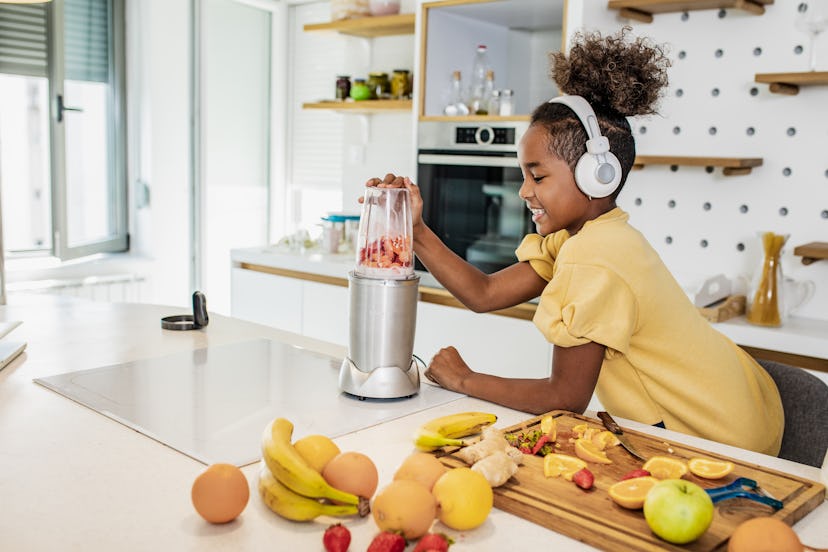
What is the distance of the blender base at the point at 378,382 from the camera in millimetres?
1395

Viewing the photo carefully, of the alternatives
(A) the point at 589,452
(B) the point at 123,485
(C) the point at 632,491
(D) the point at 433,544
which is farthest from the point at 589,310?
(B) the point at 123,485

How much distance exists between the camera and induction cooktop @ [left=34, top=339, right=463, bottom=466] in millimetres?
1202

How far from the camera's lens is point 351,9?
367 centimetres

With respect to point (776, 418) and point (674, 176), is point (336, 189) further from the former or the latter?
point (776, 418)

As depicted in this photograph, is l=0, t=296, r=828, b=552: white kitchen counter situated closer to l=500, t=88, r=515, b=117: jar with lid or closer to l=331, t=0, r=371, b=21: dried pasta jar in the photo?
l=500, t=88, r=515, b=117: jar with lid

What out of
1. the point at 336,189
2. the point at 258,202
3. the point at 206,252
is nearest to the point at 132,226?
the point at 206,252

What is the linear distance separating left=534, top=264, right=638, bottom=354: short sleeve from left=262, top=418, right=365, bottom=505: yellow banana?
0.54 metres

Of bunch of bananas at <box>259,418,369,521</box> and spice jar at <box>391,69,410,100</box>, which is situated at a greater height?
spice jar at <box>391,69,410,100</box>

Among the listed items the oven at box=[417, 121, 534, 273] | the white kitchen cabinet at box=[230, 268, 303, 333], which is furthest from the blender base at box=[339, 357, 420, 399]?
the white kitchen cabinet at box=[230, 268, 303, 333]

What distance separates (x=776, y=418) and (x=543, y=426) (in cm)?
56

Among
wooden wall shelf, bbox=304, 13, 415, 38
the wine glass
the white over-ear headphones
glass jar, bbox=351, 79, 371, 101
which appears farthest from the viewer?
glass jar, bbox=351, 79, 371, 101

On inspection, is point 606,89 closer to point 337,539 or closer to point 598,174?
point 598,174

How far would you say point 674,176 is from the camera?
9.54 ft

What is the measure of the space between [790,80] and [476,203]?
119 cm
